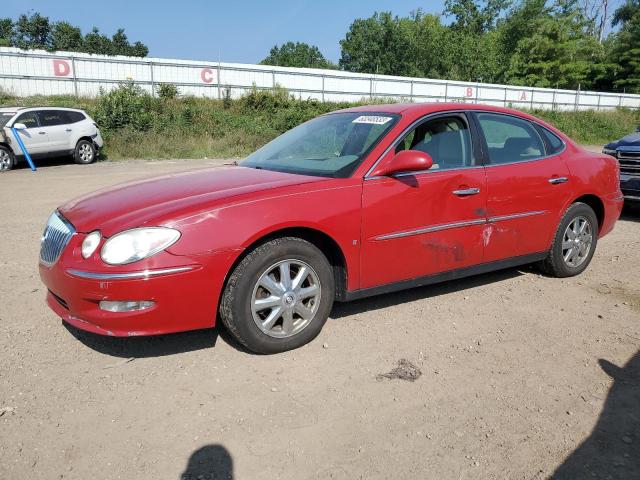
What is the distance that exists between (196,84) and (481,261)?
88.5 ft

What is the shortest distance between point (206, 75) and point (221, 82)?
2.92 feet

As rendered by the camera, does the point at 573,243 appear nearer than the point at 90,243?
No

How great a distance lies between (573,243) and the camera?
501 cm

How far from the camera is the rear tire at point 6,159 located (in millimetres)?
13945

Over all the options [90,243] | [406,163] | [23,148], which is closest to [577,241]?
[406,163]

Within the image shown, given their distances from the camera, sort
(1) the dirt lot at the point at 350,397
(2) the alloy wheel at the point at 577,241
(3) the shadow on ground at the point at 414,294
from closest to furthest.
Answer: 1. (1) the dirt lot at the point at 350,397
2. (3) the shadow on ground at the point at 414,294
3. (2) the alloy wheel at the point at 577,241

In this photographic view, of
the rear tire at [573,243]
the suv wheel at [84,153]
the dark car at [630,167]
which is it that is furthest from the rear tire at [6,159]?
the dark car at [630,167]

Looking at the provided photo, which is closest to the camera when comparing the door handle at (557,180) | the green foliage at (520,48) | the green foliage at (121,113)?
the door handle at (557,180)

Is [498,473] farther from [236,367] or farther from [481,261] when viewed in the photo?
[481,261]

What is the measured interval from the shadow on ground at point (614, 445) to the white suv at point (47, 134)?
49.9ft

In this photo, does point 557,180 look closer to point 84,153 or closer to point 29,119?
point 29,119

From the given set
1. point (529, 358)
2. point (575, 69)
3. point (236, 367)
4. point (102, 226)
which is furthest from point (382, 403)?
point (575, 69)

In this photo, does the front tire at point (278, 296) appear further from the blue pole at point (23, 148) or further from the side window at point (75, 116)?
the side window at point (75, 116)

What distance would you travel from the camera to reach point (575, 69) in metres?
50.2
